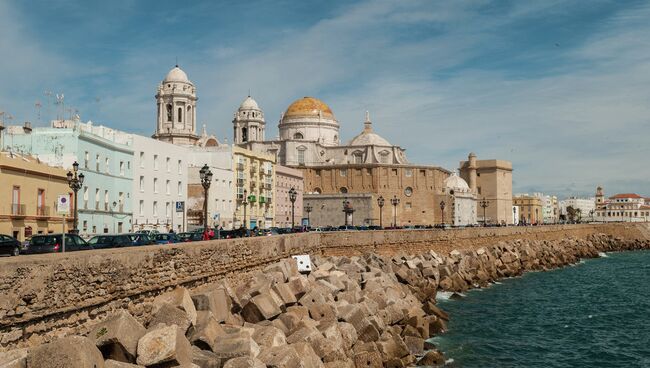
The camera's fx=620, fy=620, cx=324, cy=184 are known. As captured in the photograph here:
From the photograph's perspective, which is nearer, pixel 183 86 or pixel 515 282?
pixel 515 282

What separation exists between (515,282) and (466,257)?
3878mm

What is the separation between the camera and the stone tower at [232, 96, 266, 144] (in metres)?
105

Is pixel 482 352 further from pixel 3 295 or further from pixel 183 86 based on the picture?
pixel 183 86

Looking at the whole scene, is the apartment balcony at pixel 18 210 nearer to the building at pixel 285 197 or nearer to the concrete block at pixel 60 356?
the concrete block at pixel 60 356

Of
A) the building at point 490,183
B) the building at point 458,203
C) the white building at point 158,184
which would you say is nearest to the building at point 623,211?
the building at point 490,183

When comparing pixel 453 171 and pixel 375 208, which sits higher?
pixel 453 171

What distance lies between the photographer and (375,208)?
316 ft

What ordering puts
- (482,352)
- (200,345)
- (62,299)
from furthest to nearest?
1. (482,352)
2. (200,345)
3. (62,299)

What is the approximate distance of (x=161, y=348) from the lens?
1093 centimetres

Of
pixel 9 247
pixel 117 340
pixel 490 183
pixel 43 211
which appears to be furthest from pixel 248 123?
pixel 117 340

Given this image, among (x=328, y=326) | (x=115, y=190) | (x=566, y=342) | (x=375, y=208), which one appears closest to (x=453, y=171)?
(x=375, y=208)

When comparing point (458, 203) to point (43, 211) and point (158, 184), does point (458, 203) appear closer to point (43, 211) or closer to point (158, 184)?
point (158, 184)

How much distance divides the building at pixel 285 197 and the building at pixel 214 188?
59.9ft

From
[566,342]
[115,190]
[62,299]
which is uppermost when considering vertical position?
[115,190]
